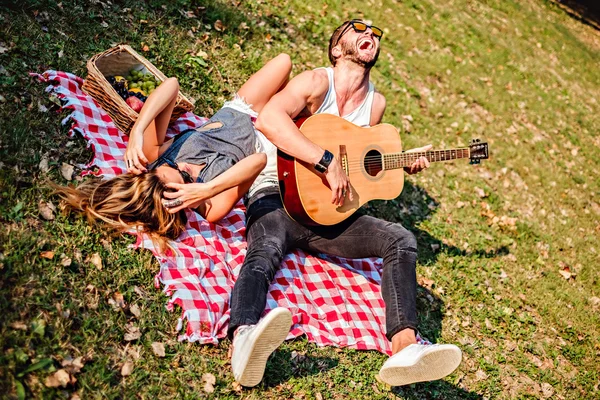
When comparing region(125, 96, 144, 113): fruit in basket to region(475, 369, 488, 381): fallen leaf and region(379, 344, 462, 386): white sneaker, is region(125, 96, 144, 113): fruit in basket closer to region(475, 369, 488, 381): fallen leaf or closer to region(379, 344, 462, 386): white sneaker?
region(379, 344, 462, 386): white sneaker

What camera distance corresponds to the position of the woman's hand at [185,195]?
394 cm

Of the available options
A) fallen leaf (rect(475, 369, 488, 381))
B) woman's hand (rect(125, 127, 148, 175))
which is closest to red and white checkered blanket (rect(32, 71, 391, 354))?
woman's hand (rect(125, 127, 148, 175))

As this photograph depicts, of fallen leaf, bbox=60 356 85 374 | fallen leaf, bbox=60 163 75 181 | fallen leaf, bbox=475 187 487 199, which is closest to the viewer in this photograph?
fallen leaf, bbox=60 356 85 374

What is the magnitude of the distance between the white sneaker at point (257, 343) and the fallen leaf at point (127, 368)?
0.64 meters

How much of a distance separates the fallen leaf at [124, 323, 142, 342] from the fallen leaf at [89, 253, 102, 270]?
49 centimetres

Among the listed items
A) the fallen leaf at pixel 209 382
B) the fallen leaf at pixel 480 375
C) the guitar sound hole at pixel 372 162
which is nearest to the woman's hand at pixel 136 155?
the fallen leaf at pixel 209 382

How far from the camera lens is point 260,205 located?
4.43 metres

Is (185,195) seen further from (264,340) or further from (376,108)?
(376,108)

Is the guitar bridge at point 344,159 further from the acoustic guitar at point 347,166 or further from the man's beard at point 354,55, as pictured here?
the man's beard at point 354,55

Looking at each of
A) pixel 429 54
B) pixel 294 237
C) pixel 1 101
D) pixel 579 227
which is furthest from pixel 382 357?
pixel 429 54

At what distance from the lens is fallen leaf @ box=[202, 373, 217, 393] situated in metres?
3.38

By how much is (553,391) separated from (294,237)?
292 cm

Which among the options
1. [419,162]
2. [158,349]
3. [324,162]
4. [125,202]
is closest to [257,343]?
[158,349]

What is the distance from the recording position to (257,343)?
3170 millimetres
